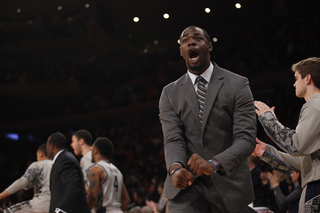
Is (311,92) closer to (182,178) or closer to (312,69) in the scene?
(312,69)

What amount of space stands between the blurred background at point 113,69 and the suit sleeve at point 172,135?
5.90m

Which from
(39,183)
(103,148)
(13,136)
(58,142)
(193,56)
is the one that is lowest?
(39,183)

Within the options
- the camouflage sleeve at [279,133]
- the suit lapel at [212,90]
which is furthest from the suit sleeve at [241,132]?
the camouflage sleeve at [279,133]

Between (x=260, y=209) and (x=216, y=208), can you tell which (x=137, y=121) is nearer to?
(x=260, y=209)

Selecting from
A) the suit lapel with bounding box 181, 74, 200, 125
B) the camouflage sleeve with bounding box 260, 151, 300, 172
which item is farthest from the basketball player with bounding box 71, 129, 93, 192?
the suit lapel with bounding box 181, 74, 200, 125

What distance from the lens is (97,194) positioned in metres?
4.95

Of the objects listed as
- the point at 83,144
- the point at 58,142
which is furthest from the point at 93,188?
the point at 83,144

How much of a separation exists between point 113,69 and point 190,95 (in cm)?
1232

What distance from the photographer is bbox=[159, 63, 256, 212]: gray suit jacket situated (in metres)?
2.08

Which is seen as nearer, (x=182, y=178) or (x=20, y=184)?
(x=182, y=178)

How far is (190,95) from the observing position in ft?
7.46

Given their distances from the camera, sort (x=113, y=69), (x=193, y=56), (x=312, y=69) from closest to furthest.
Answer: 1. (x=193, y=56)
2. (x=312, y=69)
3. (x=113, y=69)

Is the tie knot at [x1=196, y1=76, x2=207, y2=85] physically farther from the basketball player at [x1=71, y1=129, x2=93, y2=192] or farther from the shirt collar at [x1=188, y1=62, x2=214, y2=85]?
the basketball player at [x1=71, y1=129, x2=93, y2=192]

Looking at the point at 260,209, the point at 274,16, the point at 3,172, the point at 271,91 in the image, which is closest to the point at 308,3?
the point at 274,16
